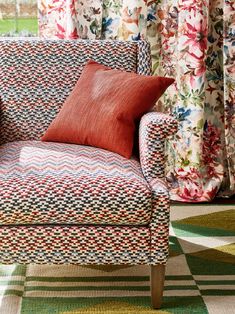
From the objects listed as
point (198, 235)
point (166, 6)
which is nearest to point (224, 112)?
point (166, 6)

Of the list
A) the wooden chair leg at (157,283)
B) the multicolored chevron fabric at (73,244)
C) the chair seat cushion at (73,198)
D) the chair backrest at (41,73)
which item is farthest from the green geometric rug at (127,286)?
the chair backrest at (41,73)

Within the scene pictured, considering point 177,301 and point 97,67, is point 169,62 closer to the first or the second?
point 97,67

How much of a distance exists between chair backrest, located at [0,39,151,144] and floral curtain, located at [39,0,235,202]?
1.75 ft

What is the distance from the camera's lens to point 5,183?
Result: 2068mm

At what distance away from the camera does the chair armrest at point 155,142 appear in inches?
85.5

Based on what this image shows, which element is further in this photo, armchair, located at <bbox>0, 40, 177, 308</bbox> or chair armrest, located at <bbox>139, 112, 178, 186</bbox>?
chair armrest, located at <bbox>139, 112, 178, 186</bbox>

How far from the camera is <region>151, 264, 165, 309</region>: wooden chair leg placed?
7.00 feet

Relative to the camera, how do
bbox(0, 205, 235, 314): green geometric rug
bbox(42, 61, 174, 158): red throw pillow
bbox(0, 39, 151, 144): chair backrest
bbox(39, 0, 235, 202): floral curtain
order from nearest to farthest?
bbox(0, 205, 235, 314): green geometric rug, bbox(42, 61, 174, 158): red throw pillow, bbox(0, 39, 151, 144): chair backrest, bbox(39, 0, 235, 202): floral curtain

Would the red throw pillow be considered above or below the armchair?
above

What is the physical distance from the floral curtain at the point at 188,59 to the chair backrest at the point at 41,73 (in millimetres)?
534

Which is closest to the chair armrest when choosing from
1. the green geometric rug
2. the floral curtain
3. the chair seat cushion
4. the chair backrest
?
the chair seat cushion

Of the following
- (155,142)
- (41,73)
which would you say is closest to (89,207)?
(155,142)

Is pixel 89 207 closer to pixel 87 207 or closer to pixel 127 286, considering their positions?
pixel 87 207

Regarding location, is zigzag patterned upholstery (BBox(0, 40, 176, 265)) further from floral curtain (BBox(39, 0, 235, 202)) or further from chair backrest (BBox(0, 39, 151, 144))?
floral curtain (BBox(39, 0, 235, 202))
